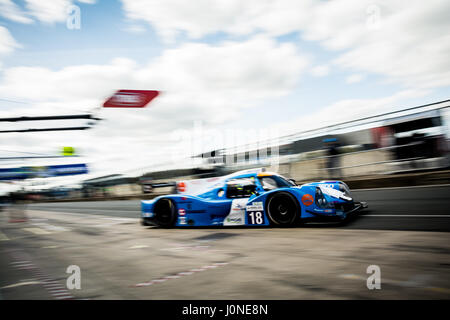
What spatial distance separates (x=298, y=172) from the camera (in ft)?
44.1

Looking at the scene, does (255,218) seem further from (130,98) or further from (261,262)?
(130,98)

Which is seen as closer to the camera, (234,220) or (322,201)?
(322,201)

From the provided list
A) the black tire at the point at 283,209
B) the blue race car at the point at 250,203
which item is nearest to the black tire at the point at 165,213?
the blue race car at the point at 250,203

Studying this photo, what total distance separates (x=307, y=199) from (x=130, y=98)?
5.49 meters

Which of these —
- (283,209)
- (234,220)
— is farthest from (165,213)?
(283,209)

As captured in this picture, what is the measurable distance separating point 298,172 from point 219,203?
6862 mm

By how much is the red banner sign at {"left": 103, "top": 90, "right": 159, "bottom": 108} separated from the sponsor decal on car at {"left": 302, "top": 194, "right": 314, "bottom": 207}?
5.11 metres

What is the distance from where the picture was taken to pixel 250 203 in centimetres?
680

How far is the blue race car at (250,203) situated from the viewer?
601 centimetres

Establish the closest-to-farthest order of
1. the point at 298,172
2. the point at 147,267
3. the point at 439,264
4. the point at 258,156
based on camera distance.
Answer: the point at 439,264 < the point at 147,267 < the point at 298,172 < the point at 258,156

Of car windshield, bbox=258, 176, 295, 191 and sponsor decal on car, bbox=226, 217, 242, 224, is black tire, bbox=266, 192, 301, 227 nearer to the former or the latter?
car windshield, bbox=258, 176, 295, 191

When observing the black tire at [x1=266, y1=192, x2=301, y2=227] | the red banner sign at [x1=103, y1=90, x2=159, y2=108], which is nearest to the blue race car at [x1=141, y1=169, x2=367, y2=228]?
the black tire at [x1=266, y1=192, x2=301, y2=227]
